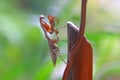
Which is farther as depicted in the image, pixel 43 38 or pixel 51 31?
pixel 43 38

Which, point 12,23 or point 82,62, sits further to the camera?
point 12,23

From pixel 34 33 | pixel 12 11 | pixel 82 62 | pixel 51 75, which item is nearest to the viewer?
pixel 82 62

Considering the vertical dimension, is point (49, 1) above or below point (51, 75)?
above

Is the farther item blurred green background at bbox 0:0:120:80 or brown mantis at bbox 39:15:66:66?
blurred green background at bbox 0:0:120:80

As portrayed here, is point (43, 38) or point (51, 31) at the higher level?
point (51, 31)

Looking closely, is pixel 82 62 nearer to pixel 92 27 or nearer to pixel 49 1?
pixel 92 27

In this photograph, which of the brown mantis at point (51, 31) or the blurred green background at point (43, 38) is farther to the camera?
the blurred green background at point (43, 38)

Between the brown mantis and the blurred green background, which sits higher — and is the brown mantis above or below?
above

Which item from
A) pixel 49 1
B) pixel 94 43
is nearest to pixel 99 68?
pixel 94 43
